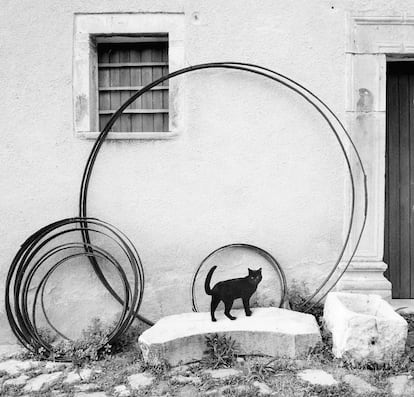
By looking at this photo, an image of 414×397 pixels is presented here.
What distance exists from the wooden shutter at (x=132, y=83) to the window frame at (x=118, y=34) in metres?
0.20

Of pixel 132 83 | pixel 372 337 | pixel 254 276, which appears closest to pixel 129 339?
pixel 254 276

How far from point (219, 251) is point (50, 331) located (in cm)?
155

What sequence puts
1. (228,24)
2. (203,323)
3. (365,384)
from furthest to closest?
(228,24) → (203,323) → (365,384)

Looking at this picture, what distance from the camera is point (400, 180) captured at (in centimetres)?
457

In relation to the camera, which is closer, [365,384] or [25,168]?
[365,384]

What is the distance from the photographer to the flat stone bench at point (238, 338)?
3.50m

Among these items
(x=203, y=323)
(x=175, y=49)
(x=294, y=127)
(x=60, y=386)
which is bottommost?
(x=60, y=386)

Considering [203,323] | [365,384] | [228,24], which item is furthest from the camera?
[228,24]

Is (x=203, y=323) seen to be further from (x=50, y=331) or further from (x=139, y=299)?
(x=50, y=331)

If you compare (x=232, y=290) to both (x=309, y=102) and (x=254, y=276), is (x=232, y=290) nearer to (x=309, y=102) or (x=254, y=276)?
(x=254, y=276)

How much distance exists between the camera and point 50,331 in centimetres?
425

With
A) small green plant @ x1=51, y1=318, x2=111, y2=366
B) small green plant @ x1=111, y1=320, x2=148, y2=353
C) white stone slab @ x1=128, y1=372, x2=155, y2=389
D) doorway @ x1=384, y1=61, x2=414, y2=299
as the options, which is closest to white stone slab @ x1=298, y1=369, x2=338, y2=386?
white stone slab @ x1=128, y1=372, x2=155, y2=389

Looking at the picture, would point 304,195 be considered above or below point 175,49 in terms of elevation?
below

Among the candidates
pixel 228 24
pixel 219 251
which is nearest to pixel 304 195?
pixel 219 251
